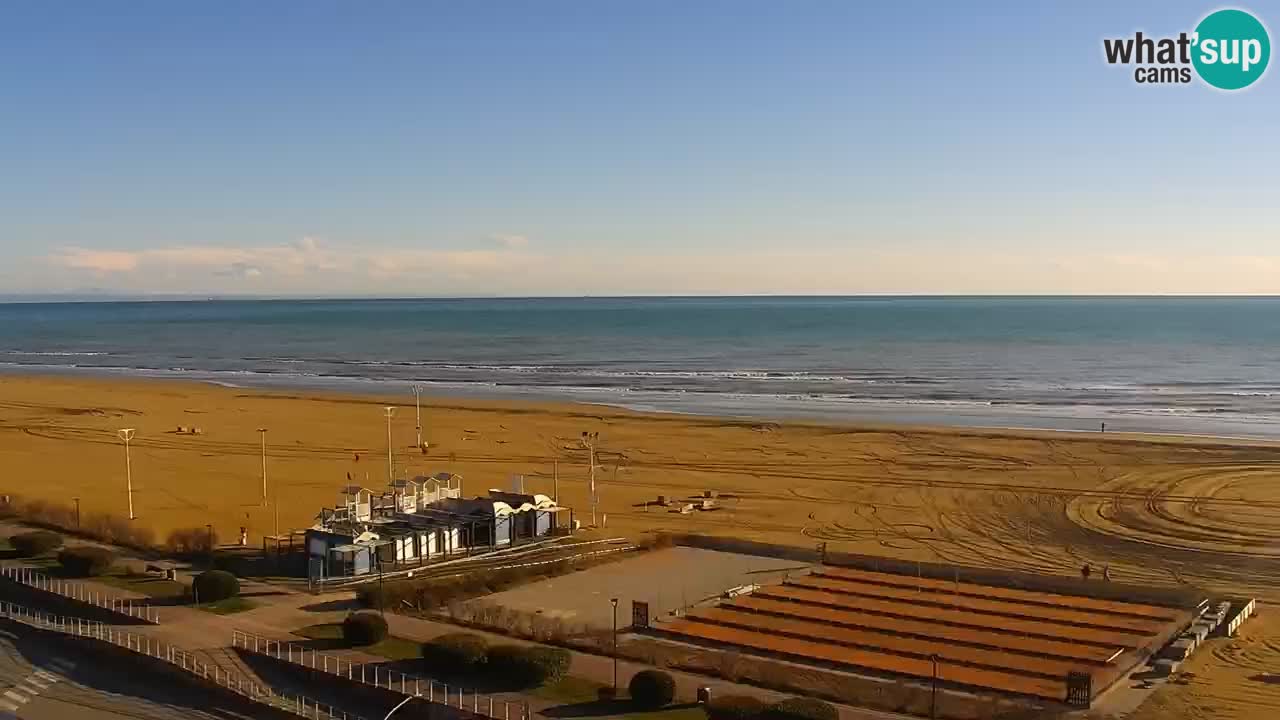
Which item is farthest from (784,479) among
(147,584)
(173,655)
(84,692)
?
(84,692)

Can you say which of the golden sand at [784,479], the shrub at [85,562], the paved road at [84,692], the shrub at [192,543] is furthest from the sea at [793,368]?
the paved road at [84,692]

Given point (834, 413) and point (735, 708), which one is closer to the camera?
point (735, 708)

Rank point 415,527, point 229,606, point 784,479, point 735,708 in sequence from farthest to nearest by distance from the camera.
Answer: point 784,479 → point 415,527 → point 229,606 → point 735,708

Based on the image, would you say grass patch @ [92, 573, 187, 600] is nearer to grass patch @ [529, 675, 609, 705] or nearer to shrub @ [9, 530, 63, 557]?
shrub @ [9, 530, 63, 557]

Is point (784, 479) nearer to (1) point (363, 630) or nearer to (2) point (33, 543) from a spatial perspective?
(1) point (363, 630)

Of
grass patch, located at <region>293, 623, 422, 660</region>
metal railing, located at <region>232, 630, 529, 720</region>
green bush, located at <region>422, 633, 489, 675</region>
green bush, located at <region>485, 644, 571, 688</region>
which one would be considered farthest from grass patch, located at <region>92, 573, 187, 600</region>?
green bush, located at <region>485, 644, 571, 688</region>

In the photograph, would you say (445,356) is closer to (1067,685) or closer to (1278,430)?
(1278,430)

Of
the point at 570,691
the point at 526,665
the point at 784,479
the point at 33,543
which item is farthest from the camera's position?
the point at 784,479

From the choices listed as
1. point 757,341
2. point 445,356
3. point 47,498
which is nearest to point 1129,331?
point 757,341
